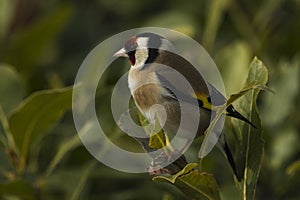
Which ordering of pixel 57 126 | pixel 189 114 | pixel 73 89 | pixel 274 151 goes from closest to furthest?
pixel 189 114 → pixel 73 89 → pixel 274 151 → pixel 57 126

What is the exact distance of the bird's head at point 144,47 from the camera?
2227 mm

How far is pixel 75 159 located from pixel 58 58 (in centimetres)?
115

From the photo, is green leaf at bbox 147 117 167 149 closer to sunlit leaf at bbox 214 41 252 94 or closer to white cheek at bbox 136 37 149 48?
white cheek at bbox 136 37 149 48

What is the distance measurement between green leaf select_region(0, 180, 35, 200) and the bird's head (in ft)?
1.63

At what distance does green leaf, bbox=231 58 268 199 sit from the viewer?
1.89 m

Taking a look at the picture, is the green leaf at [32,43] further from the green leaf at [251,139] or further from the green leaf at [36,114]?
the green leaf at [251,139]

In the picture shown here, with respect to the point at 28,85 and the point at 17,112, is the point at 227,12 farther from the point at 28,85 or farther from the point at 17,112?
the point at 17,112

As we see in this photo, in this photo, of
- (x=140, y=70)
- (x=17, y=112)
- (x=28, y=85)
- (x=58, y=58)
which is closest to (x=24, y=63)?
(x=28, y=85)

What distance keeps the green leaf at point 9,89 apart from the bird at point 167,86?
20.5 inches

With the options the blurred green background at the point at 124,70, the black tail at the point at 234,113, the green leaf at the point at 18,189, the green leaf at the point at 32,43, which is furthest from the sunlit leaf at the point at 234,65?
the black tail at the point at 234,113

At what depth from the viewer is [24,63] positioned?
3.39 m

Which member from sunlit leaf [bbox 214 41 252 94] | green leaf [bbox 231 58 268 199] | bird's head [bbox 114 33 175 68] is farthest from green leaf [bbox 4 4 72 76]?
green leaf [bbox 231 58 268 199]

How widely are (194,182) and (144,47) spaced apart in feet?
1.88

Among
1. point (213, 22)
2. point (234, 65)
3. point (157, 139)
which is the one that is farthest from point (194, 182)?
point (213, 22)
